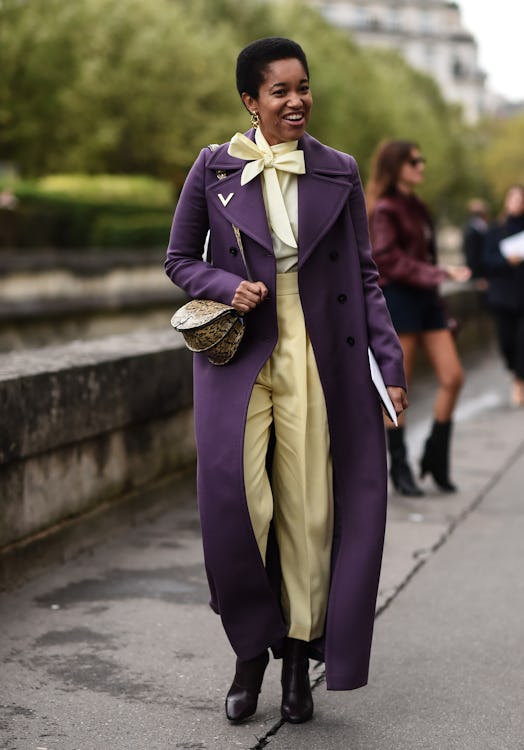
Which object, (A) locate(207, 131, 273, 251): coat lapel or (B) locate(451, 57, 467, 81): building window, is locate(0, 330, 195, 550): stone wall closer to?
(A) locate(207, 131, 273, 251): coat lapel

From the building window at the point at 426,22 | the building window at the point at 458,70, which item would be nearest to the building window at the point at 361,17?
the building window at the point at 426,22

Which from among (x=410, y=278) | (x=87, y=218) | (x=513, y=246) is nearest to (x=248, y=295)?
(x=410, y=278)

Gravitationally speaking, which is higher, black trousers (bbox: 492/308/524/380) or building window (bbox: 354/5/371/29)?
building window (bbox: 354/5/371/29)

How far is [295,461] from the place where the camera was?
3996 millimetres

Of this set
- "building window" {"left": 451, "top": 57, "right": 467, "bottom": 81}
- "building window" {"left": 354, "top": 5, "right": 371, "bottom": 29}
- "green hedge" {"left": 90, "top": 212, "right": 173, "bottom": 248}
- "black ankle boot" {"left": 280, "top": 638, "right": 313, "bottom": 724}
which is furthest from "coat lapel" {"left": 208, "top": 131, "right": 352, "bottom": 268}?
"building window" {"left": 451, "top": 57, "right": 467, "bottom": 81}

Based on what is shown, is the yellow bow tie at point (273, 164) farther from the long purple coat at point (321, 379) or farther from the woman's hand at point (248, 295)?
the woman's hand at point (248, 295)

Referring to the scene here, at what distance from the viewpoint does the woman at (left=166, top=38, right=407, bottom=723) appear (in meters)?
3.92

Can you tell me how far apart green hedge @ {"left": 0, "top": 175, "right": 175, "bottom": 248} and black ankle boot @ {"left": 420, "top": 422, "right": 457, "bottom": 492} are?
775 inches

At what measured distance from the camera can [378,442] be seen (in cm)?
404

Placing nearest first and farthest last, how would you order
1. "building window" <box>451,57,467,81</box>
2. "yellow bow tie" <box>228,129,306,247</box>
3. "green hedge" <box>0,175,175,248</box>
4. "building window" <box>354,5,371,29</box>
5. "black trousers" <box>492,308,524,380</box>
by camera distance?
1. "yellow bow tie" <box>228,129,306,247</box>
2. "black trousers" <box>492,308,524,380</box>
3. "green hedge" <box>0,175,175,248</box>
4. "building window" <box>354,5,371,29</box>
5. "building window" <box>451,57,467,81</box>

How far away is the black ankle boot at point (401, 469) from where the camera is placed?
7.72 metres

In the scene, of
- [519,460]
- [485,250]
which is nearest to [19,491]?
[519,460]

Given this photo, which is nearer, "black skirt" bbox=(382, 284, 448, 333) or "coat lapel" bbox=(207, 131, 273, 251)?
"coat lapel" bbox=(207, 131, 273, 251)

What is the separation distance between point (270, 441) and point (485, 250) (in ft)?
30.2
